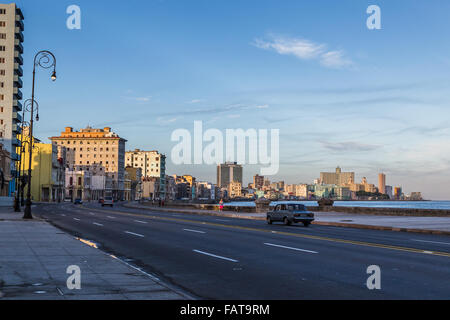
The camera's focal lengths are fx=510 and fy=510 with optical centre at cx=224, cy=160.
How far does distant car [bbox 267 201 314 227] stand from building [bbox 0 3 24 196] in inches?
3490

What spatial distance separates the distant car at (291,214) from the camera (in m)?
32.9

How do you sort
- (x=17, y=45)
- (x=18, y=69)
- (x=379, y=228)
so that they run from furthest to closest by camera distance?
(x=17, y=45), (x=18, y=69), (x=379, y=228)

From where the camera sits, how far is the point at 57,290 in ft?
29.9

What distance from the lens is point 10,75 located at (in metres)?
112

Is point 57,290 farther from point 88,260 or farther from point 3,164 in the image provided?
point 3,164

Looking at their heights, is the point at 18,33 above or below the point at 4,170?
above

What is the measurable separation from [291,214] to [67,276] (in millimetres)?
23768

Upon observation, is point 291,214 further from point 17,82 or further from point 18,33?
point 18,33

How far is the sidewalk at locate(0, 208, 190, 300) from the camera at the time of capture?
8.75 metres

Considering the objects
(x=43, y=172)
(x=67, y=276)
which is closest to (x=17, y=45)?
(x=43, y=172)

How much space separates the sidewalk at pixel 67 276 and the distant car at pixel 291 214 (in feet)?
61.1

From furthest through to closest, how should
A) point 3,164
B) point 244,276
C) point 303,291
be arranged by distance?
point 3,164 → point 244,276 → point 303,291

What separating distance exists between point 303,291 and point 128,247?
10231mm

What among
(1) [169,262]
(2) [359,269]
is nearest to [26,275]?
(1) [169,262]
